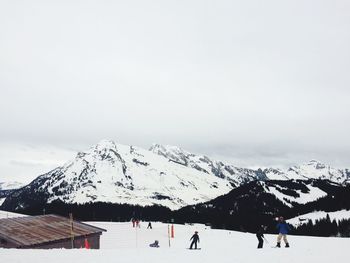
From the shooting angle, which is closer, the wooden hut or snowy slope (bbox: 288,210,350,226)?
the wooden hut

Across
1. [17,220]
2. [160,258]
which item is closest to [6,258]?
[160,258]

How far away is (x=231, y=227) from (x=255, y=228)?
127737 mm

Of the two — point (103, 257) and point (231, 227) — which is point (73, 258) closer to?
point (103, 257)

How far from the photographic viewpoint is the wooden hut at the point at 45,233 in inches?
1416

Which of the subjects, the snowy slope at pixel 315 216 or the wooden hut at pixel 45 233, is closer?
the wooden hut at pixel 45 233

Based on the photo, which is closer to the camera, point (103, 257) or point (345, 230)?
point (103, 257)

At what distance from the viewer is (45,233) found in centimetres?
3966

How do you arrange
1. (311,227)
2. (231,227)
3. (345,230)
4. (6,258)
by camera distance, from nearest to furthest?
1. (6,258)
2. (345,230)
3. (311,227)
4. (231,227)

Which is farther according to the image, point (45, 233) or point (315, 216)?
point (315, 216)

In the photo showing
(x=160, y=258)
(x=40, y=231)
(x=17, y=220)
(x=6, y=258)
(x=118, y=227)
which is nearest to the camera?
(x=6, y=258)

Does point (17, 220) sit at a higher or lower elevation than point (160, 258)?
higher

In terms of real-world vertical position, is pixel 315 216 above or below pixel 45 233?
above

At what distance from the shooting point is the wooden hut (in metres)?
36.0

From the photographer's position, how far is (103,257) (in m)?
23.0
